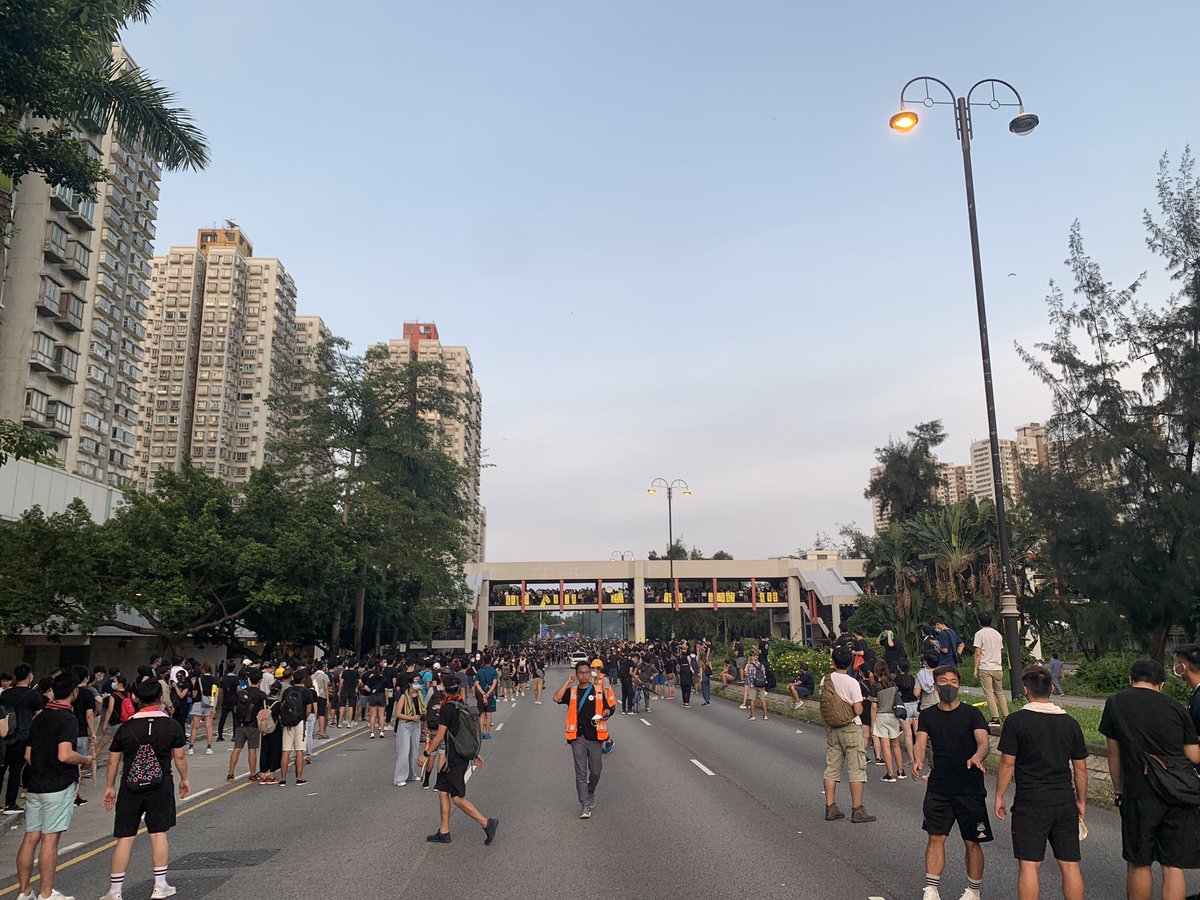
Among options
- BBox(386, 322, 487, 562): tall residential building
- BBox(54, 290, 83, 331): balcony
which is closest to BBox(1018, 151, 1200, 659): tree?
BBox(54, 290, 83, 331): balcony

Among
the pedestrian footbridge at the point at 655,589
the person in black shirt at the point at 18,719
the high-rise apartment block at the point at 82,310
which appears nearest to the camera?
the person in black shirt at the point at 18,719

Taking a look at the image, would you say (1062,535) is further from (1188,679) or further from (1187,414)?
(1188,679)

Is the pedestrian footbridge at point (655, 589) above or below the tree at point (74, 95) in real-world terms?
below

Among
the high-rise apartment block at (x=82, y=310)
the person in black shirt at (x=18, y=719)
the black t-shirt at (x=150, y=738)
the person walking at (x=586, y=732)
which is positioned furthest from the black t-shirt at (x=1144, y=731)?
the high-rise apartment block at (x=82, y=310)

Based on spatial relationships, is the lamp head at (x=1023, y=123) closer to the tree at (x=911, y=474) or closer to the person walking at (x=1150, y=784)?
the person walking at (x=1150, y=784)

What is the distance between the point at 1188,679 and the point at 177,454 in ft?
358

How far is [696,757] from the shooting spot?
15.4 meters

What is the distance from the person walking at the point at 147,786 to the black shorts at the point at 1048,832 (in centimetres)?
642

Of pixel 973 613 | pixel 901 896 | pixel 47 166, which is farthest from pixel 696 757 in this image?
pixel 973 613

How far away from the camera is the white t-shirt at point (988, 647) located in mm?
13695

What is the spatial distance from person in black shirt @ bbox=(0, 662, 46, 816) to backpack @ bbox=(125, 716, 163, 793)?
3.38 meters

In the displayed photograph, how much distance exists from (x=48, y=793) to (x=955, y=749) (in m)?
7.33

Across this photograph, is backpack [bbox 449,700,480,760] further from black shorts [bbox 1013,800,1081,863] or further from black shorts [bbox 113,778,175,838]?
black shorts [bbox 1013,800,1081,863]

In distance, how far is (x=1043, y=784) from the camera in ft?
19.0
